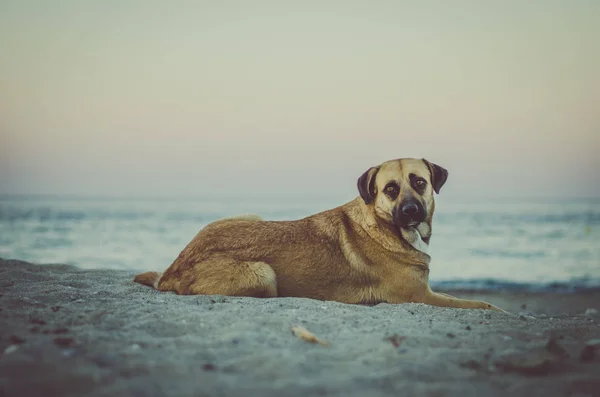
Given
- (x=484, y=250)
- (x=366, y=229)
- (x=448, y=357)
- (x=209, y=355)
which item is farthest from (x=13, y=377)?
(x=484, y=250)

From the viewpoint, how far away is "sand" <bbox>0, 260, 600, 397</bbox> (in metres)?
2.54

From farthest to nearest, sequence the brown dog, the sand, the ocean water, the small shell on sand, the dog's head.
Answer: the ocean water → the dog's head → the brown dog → the small shell on sand → the sand

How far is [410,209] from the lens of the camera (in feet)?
17.4

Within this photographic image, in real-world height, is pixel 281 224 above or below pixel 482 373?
above

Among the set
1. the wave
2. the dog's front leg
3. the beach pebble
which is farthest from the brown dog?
the wave

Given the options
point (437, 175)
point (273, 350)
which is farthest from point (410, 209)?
point (273, 350)

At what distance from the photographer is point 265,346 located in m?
3.21

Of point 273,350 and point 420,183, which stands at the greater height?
point 420,183

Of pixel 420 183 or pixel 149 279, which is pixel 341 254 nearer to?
pixel 420 183

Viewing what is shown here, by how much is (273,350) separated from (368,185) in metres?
2.93

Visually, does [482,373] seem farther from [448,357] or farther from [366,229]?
[366,229]

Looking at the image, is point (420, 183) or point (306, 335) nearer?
point (306, 335)

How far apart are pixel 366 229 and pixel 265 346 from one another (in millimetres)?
2711

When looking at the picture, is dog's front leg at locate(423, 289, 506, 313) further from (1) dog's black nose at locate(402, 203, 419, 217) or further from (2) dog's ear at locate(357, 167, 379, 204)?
(2) dog's ear at locate(357, 167, 379, 204)
